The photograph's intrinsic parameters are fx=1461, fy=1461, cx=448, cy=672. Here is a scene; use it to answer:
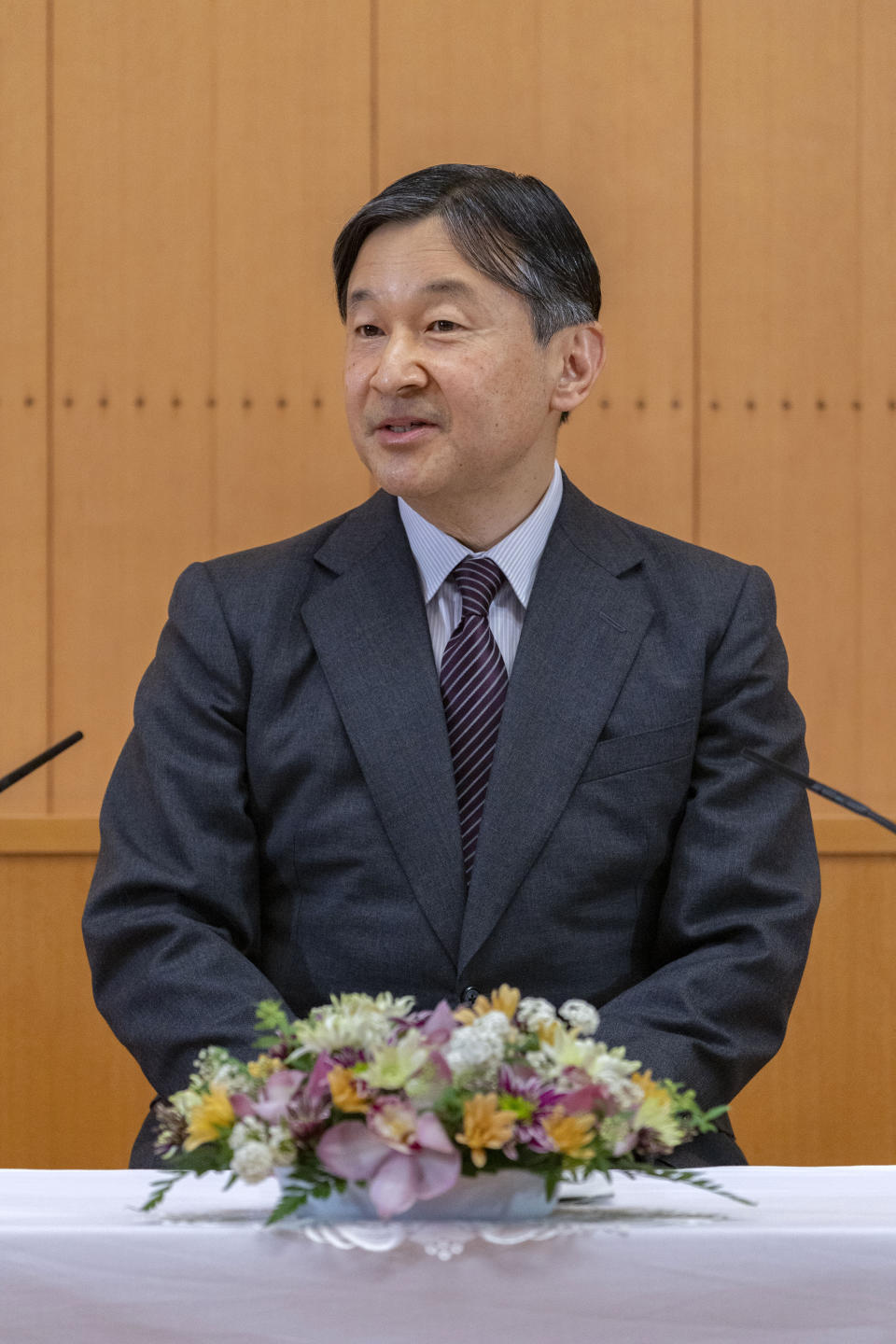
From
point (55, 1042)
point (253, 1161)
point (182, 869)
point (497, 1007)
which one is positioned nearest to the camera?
→ point (253, 1161)

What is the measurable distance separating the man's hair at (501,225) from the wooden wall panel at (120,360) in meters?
0.98

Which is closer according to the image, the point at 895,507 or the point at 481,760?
the point at 481,760

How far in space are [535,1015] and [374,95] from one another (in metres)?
2.12

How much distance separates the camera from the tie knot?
69.6 inches

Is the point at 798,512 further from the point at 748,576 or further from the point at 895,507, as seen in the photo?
the point at 748,576

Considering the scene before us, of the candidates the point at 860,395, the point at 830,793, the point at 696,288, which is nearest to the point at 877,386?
the point at 860,395

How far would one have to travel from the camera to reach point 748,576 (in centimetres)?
182

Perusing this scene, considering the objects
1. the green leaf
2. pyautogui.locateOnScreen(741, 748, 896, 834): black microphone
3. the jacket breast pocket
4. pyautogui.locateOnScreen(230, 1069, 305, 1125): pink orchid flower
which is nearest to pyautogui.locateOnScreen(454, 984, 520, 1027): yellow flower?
pyautogui.locateOnScreen(230, 1069, 305, 1125): pink orchid flower

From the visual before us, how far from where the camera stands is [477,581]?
5.81ft

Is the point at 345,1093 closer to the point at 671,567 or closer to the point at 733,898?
the point at 733,898

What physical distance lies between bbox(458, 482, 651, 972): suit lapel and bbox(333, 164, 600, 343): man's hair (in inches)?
11.2

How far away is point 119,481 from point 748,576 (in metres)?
1.30

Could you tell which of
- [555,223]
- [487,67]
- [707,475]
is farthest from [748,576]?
[487,67]

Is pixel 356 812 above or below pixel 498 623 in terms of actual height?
below
